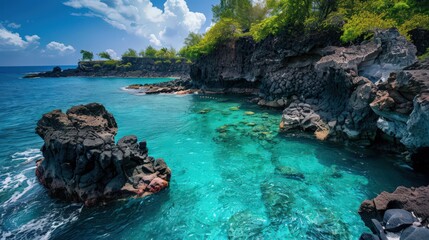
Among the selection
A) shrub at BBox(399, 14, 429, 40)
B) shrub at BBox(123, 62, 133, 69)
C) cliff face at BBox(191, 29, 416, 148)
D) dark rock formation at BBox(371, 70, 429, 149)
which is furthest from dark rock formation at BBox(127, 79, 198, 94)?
shrub at BBox(123, 62, 133, 69)

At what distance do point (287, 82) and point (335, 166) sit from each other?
15858 mm

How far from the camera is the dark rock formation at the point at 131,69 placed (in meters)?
106

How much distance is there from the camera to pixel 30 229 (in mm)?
9055

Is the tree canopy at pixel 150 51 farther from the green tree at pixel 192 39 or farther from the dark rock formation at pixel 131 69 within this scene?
the green tree at pixel 192 39

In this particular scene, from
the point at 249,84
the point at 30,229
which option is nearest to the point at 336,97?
the point at 30,229

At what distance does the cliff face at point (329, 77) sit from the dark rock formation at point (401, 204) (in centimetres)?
972

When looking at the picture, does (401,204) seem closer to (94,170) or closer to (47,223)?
(94,170)

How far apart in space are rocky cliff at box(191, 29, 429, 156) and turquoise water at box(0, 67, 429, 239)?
2.22 metres

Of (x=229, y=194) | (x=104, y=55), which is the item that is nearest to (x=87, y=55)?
(x=104, y=55)

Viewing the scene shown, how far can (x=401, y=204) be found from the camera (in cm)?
613

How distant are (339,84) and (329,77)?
1536 millimetres

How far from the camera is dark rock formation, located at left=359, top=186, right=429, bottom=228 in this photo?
573 centimetres

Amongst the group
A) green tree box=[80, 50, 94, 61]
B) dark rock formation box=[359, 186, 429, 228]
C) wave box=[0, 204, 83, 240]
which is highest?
green tree box=[80, 50, 94, 61]

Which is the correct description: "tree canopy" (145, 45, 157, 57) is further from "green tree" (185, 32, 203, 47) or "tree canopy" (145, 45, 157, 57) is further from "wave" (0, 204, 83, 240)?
"wave" (0, 204, 83, 240)
